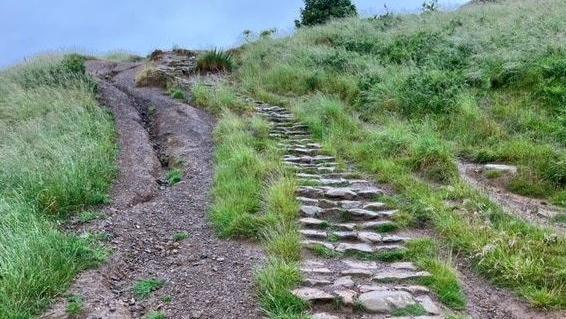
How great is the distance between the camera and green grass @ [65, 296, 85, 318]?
3998mm

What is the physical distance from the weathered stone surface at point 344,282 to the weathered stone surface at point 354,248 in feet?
1.84

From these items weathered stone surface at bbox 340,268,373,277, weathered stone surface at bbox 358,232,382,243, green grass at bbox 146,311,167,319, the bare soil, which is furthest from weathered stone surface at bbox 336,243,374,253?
green grass at bbox 146,311,167,319

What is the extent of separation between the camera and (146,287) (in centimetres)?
463

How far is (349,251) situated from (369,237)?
1.18ft

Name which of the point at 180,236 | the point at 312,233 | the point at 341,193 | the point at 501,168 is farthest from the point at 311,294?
the point at 501,168

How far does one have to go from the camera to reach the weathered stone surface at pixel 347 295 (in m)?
4.11

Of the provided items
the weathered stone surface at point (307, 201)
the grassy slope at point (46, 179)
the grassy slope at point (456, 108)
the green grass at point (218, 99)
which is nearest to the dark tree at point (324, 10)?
the grassy slope at point (456, 108)

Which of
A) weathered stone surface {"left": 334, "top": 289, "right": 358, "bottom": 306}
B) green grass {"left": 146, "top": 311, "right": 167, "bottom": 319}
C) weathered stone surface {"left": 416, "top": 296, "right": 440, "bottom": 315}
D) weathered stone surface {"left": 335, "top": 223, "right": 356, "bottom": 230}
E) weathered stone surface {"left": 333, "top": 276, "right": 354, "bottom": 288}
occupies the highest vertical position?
weathered stone surface {"left": 335, "top": 223, "right": 356, "bottom": 230}

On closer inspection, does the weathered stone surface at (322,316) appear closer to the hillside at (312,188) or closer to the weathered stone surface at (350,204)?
the hillside at (312,188)

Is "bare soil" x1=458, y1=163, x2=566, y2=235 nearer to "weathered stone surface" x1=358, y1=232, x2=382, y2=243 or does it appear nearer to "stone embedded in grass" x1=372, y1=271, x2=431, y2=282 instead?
"weathered stone surface" x1=358, y1=232, x2=382, y2=243

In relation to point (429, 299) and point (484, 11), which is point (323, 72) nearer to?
point (484, 11)

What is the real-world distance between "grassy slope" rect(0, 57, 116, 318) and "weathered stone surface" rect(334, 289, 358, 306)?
2352mm

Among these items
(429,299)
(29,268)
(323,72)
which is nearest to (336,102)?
(323,72)

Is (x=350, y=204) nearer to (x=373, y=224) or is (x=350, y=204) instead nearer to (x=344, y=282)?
(x=373, y=224)
